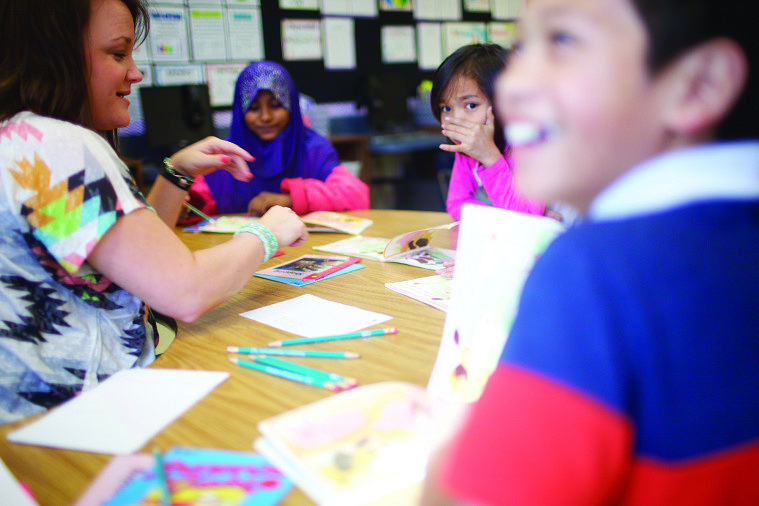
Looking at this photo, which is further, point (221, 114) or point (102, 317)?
point (221, 114)

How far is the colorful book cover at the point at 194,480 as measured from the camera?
490 mm

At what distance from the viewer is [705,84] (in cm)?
37

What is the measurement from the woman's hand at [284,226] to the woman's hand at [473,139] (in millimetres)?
494

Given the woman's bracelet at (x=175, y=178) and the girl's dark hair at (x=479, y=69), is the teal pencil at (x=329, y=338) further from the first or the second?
the girl's dark hair at (x=479, y=69)

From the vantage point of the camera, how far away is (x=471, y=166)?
1.65 metres

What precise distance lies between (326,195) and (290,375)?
4.26 feet

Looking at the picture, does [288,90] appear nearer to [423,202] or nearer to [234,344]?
[234,344]

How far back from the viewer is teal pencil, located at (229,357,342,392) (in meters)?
0.68

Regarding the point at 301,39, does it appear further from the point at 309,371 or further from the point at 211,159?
the point at 309,371

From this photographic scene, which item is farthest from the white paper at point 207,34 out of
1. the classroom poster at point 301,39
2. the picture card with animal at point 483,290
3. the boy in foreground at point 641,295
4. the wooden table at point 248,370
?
the boy in foreground at point 641,295

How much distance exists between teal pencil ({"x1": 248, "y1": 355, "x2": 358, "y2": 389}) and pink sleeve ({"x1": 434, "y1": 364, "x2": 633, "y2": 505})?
1.11 ft

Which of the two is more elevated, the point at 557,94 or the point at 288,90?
the point at 288,90

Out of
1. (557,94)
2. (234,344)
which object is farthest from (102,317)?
(557,94)

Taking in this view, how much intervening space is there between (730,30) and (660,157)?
→ 0.30 ft
